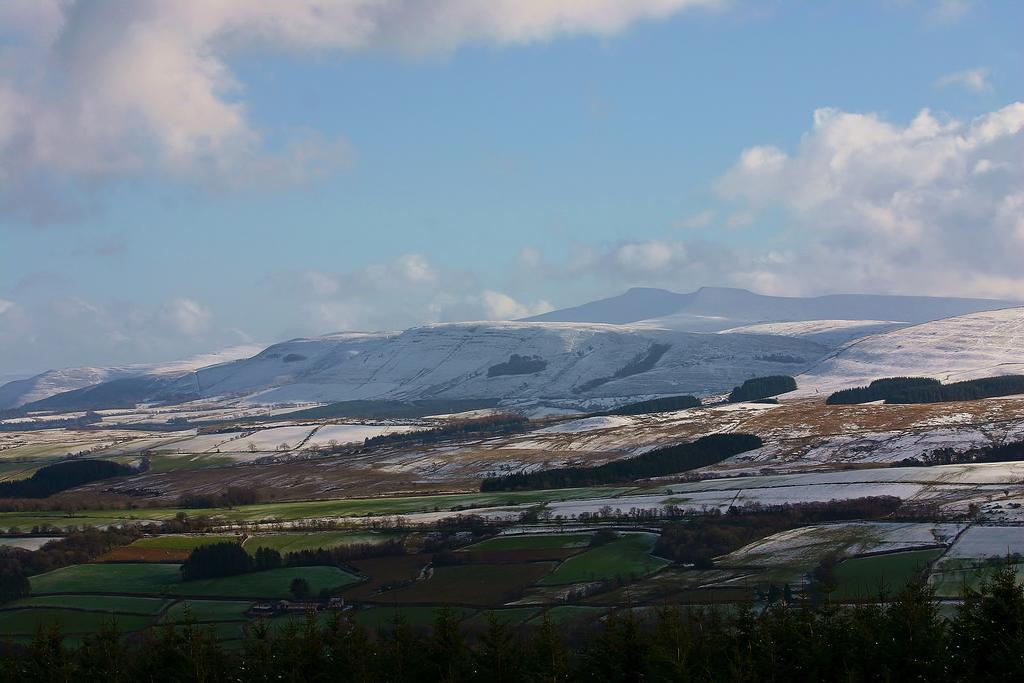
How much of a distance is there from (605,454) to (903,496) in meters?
66.4

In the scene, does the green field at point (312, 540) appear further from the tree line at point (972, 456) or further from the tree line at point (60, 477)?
the tree line at point (60, 477)

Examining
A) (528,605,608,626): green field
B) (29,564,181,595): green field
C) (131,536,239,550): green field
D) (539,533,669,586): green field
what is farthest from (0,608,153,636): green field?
(539,533,669,586): green field

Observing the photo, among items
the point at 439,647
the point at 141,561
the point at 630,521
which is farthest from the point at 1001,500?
the point at 141,561

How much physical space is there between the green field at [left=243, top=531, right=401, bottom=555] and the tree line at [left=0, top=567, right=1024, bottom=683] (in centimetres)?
4832

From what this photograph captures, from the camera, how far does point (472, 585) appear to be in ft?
276

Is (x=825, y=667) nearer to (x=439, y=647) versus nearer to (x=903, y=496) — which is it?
(x=439, y=647)

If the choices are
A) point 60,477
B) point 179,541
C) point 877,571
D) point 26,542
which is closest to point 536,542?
point 877,571

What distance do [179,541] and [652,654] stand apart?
243 feet

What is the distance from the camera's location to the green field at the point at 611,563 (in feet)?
274

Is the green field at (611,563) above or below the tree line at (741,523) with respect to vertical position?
below

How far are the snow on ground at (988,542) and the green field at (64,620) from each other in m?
55.2

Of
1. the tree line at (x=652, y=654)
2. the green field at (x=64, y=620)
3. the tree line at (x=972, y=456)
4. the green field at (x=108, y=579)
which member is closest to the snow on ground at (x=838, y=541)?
the tree line at (x=652, y=654)

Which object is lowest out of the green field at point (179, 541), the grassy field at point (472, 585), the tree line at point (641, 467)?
the grassy field at point (472, 585)

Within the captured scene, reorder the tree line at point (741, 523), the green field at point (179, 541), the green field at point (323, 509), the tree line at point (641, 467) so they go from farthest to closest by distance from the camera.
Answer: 1. the tree line at point (641, 467)
2. the green field at point (323, 509)
3. the green field at point (179, 541)
4. the tree line at point (741, 523)
